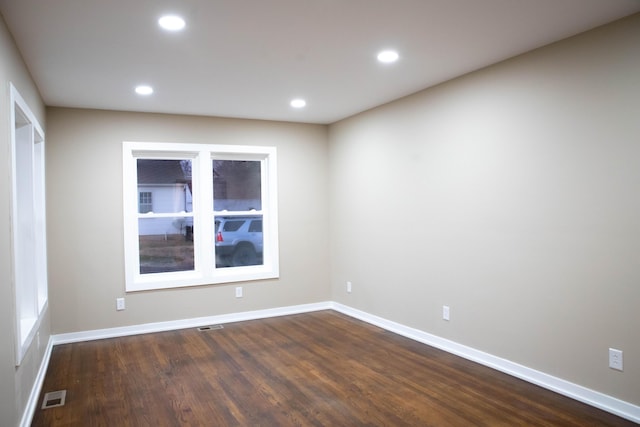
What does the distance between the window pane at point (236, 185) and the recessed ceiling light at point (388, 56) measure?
279cm

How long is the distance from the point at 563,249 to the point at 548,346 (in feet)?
2.36

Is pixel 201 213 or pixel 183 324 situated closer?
pixel 183 324

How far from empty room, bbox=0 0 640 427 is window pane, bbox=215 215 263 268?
29 millimetres

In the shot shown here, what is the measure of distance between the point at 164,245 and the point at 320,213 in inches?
78.4

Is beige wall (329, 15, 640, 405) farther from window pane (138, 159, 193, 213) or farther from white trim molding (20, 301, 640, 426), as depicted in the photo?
window pane (138, 159, 193, 213)

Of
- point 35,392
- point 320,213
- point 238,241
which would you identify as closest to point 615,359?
point 320,213

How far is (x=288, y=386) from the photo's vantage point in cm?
349

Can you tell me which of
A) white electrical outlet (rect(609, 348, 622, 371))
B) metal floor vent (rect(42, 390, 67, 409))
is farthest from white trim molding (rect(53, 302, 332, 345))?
white electrical outlet (rect(609, 348, 622, 371))

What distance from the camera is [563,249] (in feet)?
10.5

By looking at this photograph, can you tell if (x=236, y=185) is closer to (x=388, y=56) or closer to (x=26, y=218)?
(x=26, y=218)

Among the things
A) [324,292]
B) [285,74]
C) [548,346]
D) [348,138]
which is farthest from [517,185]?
[324,292]

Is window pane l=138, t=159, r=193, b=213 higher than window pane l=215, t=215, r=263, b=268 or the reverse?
higher

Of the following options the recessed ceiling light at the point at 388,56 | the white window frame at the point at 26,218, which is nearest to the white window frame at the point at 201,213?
the white window frame at the point at 26,218

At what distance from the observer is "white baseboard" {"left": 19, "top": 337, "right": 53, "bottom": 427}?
2.90 metres
